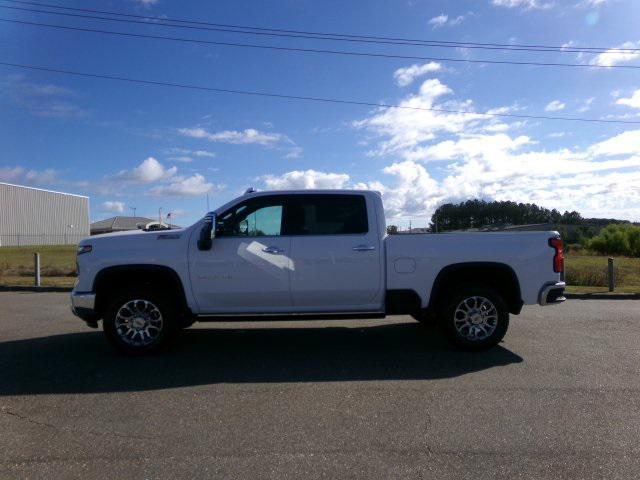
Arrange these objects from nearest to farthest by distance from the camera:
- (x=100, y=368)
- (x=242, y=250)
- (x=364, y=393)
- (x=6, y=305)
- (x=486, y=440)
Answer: (x=486, y=440), (x=364, y=393), (x=100, y=368), (x=242, y=250), (x=6, y=305)

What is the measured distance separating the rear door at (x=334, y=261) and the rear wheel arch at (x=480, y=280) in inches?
28.7

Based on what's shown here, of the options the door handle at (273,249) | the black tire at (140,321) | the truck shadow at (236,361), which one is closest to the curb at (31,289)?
the truck shadow at (236,361)

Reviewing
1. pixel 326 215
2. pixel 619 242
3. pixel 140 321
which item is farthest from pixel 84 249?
pixel 619 242

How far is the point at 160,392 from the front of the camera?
507cm

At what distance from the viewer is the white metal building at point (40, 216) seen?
229ft

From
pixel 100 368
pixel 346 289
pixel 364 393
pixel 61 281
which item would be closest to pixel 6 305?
pixel 61 281

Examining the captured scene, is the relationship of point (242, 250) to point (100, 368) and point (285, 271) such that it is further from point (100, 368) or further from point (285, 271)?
point (100, 368)

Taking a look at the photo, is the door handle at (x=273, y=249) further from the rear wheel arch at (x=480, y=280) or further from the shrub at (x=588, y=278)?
the shrub at (x=588, y=278)

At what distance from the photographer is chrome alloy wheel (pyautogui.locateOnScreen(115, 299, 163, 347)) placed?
249 inches

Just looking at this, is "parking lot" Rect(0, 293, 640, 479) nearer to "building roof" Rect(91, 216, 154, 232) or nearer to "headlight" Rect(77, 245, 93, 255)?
"headlight" Rect(77, 245, 93, 255)

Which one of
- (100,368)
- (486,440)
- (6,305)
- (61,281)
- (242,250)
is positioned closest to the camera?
(486,440)

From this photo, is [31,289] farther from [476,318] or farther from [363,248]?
[476,318]

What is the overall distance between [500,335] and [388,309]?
1.41 metres

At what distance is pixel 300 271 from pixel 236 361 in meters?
1.29
